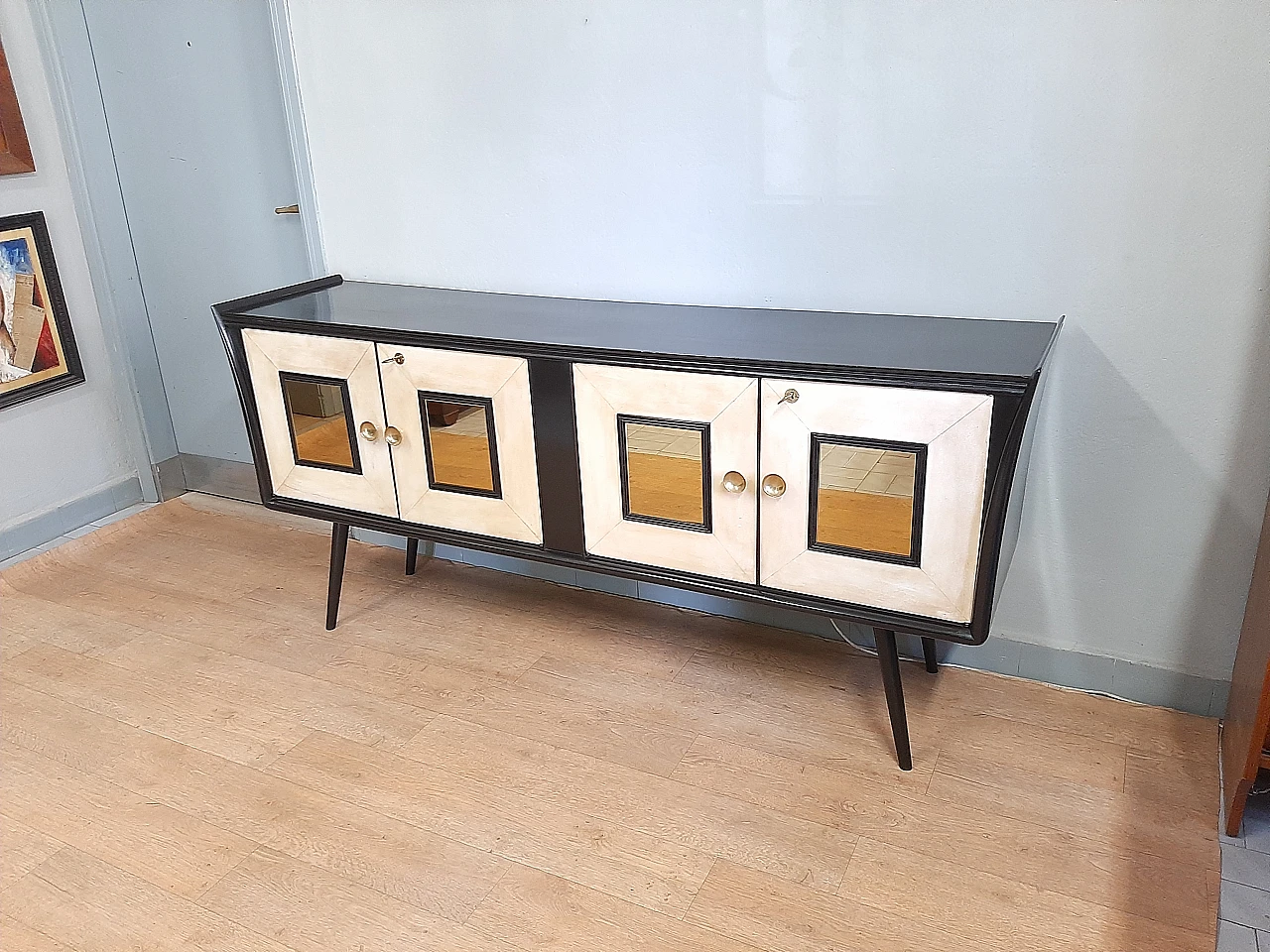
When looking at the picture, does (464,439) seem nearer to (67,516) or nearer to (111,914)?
(111,914)

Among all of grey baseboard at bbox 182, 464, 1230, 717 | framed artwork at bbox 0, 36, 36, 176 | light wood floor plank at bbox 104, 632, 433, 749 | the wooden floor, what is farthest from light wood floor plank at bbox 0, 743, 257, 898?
framed artwork at bbox 0, 36, 36, 176

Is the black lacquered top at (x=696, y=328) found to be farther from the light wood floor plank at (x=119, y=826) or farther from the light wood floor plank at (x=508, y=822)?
the light wood floor plank at (x=119, y=826)

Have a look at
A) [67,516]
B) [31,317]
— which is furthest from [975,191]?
[67,516]

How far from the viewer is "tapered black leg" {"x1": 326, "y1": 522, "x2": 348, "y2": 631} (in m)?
2.11

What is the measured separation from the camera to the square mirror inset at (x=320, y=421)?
191 centimetres

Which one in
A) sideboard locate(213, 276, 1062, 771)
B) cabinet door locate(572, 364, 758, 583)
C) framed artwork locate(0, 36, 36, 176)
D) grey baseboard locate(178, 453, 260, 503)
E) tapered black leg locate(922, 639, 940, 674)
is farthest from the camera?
grey baseboard locate(178, 453, 260, 503)

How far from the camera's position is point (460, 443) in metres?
1.81

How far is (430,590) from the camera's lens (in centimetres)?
232

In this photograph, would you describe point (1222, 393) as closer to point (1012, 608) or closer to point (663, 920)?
point (1012, 608)

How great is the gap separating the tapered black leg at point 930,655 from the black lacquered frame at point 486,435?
2.80ft

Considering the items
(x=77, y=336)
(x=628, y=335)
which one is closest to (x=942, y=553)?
(x=628, y=335)

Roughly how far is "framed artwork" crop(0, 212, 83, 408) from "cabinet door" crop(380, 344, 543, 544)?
1.35 metres

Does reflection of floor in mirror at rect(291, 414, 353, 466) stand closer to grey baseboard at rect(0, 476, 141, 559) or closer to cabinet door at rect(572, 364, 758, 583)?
cabinet door at rect(572, 364, 758, 583)

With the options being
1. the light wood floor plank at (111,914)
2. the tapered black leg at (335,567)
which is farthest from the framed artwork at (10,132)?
the light wood floor plank at (111,914)
